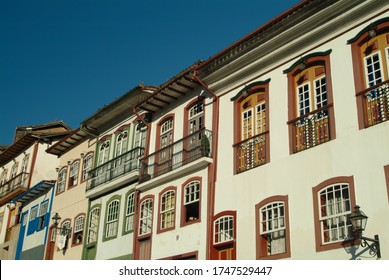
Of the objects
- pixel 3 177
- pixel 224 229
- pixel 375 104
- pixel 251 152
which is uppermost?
pixel 3 177

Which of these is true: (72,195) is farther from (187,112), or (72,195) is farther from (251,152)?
(251,152)

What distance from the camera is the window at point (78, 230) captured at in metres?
24.0

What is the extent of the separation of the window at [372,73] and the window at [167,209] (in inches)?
300

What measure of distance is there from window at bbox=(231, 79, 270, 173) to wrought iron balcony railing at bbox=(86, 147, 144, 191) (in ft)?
18.6

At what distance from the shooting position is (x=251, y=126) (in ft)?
55.5

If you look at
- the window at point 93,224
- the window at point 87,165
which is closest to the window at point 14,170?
the window at point 87,165

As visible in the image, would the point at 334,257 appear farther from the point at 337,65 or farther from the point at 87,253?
the point at 87,253

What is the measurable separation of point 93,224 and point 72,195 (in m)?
3.18

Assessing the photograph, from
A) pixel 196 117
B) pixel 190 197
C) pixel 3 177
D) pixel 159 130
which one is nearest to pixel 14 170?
pixel 3 177

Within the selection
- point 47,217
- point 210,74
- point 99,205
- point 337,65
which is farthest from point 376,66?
point 47,217

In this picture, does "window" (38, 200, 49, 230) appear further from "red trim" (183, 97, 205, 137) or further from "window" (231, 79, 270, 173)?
"window" (231, 79, 270, 173)

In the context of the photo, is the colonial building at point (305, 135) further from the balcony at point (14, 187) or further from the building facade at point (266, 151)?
the balcony at point (14, 187)

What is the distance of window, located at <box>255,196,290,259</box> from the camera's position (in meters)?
14.3

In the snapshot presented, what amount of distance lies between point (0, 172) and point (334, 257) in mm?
30010
